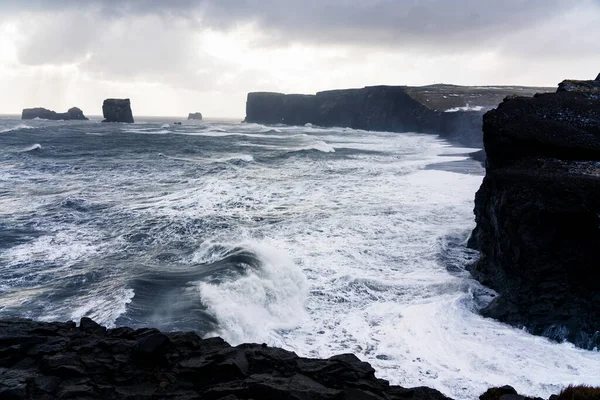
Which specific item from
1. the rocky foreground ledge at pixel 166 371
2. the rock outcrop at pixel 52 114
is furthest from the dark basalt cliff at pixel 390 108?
the rock outcrop at pixel 52 114

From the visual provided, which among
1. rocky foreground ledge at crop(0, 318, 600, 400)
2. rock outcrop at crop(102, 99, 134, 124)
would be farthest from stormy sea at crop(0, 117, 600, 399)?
rock outcrop at crop(102, 99, 134, 124)

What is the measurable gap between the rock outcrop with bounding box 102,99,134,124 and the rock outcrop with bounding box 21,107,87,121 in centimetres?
3086

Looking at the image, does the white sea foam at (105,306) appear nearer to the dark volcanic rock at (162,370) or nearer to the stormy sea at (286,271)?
the stormy sea at (286,271)

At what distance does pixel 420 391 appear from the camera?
6.98m

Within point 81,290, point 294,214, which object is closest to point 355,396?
point 81,290

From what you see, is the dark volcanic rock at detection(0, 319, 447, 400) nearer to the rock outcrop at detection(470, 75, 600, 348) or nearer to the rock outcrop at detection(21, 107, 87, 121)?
the rock outcrop at detection(470, 75, 600, 348)

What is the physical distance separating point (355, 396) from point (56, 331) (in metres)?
5.28

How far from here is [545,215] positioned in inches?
430

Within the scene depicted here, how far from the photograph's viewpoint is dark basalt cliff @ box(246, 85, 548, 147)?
76750 millimetres

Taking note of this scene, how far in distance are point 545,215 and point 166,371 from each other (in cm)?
970

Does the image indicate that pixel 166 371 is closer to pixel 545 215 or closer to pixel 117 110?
pixel 545 215

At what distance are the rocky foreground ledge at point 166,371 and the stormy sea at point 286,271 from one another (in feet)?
7.73

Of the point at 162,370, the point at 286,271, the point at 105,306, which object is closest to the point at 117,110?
the point at 286,271

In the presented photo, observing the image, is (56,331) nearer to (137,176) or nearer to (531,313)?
(531,313)
